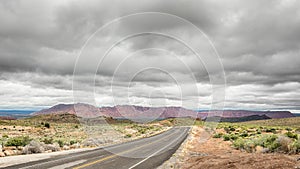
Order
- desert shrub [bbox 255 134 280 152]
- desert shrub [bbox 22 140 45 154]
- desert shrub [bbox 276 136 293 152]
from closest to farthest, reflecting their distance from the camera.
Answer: desert shrub [bbox 276 136 293 152]
desert shrub [bbox 255 134 280 152]
desert shrub [bbox 22 140 45 154]

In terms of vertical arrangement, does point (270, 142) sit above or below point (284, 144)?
below

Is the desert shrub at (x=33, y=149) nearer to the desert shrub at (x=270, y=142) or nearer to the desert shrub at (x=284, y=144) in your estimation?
the desert shrub at (x=270, y=142)

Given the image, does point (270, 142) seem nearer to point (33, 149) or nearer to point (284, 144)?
point (284, 144)

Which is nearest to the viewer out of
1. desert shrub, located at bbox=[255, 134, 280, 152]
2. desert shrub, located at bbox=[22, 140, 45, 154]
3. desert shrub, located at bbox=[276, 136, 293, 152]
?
desert shrub, located at bbox=[276, 136, 293, 152]

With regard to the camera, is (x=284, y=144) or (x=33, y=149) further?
(x=33, y=149)

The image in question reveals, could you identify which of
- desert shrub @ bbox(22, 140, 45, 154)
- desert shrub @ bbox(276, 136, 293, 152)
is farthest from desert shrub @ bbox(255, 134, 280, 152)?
desert shrub @ bbox(22, 140, 45, 154)

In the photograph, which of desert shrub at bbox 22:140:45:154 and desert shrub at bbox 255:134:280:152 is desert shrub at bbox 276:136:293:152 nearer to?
desert shrub at bbox 255:134:280:152

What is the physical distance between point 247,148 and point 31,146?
56.9ft

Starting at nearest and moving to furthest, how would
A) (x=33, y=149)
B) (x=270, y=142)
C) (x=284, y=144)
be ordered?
(x=284, y=144)
(x=270, y=142)
(x=33, y=149)

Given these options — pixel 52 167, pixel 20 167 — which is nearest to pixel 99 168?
pixel 52 167

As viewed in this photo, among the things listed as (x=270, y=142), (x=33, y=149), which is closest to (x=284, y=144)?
(x=270, y=142)

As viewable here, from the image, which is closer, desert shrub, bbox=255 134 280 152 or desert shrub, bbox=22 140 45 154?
desert shrub, bbox=255 134 280 152

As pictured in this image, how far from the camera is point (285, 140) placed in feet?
56.6

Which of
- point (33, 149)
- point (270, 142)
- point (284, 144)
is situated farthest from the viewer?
point (33, 149)
